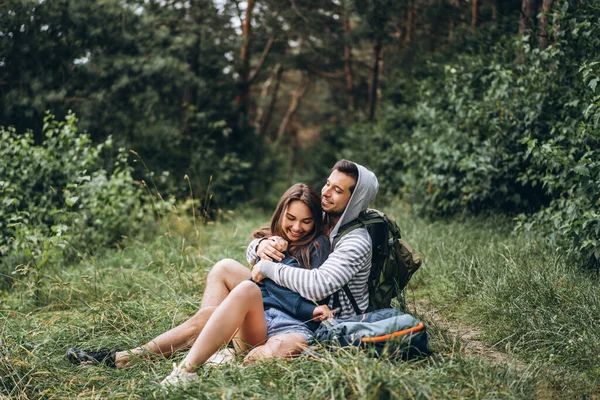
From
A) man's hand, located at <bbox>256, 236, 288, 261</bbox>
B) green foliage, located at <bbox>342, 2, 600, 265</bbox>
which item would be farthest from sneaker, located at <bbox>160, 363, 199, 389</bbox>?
green foliage, located at <bbox>342, 2, 600, 265</bbox>

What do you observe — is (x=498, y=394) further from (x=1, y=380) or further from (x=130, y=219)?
(x=130, y=219)

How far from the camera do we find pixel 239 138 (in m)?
15.1

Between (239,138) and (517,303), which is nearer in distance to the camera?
(517,303)

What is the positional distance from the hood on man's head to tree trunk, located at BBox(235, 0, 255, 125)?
11.3m

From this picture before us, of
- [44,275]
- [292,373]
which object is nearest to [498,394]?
[292,373]

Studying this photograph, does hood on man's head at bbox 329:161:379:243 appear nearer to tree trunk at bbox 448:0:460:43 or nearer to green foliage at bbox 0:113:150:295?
green foliage at bbox 0:113:150:295

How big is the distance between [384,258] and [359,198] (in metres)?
0.44

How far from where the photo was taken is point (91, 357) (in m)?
3.65

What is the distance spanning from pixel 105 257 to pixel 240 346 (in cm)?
393

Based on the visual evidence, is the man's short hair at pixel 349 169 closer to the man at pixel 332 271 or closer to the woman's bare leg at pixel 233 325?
the man at pixel 332 271

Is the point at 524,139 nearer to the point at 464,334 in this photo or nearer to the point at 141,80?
the point at 464,334

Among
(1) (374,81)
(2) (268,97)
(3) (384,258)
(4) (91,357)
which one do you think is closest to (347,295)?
(3) (384,258)

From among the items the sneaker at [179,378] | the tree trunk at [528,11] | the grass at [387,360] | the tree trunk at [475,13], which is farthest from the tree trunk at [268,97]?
the sneaker at [179,378]

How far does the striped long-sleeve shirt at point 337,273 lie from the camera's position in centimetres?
349
